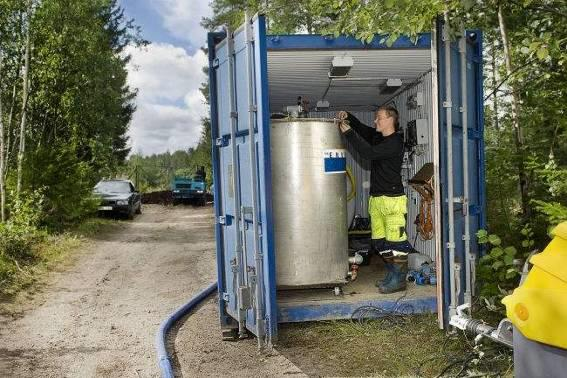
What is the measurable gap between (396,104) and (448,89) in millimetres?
3463

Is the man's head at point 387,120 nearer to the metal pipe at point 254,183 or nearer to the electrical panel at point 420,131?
the electrical panel at point 420,131

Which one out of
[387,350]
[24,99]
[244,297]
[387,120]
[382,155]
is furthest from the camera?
[24,99]

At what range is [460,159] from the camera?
5836 millimetres

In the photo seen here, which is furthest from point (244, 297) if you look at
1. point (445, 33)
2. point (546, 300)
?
point (546, 300)

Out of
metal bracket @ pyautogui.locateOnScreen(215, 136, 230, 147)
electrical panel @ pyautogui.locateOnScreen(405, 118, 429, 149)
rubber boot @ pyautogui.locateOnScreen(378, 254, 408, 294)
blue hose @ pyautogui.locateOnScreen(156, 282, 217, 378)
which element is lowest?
Result: blue hose @ pyautogui.locateOnScreen(156, 282, 217, 378)

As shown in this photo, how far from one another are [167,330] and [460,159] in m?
3.79

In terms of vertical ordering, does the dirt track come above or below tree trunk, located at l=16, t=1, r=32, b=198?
below

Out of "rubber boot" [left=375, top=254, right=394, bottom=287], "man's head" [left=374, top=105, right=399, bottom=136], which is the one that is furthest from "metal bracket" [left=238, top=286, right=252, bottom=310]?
"man's head" [left=374, top=105, right=399, bottom=136]

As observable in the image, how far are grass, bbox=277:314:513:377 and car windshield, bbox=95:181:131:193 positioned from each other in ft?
58.8

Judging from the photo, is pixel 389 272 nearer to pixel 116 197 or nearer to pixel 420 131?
pixel 420 131

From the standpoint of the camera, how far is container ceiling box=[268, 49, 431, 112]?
6109mm

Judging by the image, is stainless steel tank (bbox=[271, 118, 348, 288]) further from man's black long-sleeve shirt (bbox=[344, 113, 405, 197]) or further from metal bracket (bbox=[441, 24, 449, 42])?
metal bracket (bbox=[441, 24, 449, 42])

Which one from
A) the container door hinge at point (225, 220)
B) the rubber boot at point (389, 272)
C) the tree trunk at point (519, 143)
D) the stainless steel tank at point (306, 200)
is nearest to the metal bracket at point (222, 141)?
the stainless steel tank at point (306, 200)

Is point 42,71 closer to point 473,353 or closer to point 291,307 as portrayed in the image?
point 291,307
